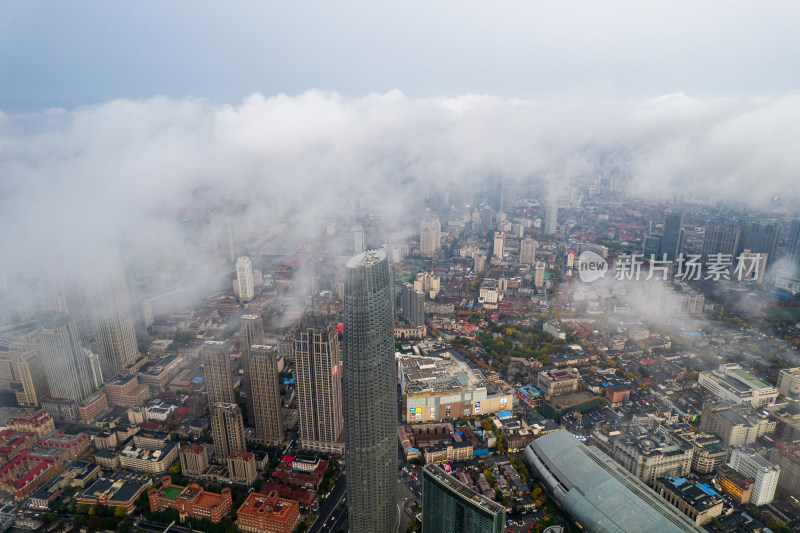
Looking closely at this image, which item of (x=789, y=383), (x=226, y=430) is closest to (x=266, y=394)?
(x=226, y=430)

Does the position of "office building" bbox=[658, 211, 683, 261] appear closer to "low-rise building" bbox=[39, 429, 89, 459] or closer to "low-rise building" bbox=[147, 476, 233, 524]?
"low-rise building" bbox=[147, 476, 233, 524]

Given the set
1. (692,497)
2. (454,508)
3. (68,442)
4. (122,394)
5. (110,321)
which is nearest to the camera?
(454,508)

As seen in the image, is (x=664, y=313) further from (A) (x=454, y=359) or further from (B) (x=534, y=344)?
(A) (x=454, y=359)

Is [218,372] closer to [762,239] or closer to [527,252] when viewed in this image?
[527,252]

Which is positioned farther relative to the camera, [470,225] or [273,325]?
[470,225]

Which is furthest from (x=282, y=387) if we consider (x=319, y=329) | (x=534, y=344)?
(x=534, y=344)
